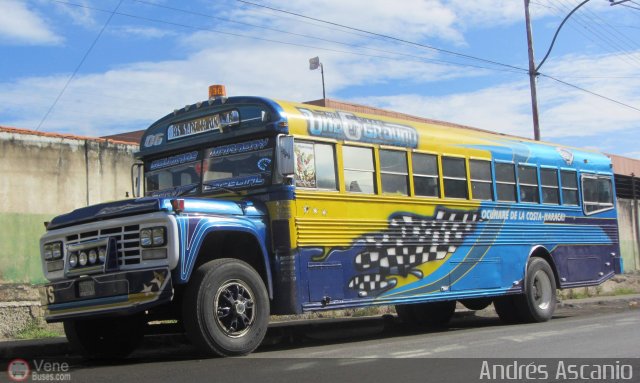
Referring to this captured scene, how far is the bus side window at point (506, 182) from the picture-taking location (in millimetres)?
12141

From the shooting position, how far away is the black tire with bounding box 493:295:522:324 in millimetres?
12555

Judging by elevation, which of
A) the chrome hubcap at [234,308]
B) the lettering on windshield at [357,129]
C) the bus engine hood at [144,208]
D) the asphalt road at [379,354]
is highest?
the lettering on windshield at [357,129]

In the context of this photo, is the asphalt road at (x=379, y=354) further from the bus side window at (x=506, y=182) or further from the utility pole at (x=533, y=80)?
the utility pole at (x=533, y=80)

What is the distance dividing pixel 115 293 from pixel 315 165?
2961 millimetres

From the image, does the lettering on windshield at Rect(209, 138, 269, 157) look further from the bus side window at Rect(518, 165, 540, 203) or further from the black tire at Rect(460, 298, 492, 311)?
the black tire at Rect(460, 298, 492, 311)

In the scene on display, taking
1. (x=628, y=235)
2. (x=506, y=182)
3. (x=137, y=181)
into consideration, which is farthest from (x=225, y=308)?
(x=628, y=235)

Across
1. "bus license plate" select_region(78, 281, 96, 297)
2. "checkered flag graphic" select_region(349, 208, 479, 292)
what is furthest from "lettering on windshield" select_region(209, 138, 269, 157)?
"bus license plate" select_region(78, 281, 96, 297)

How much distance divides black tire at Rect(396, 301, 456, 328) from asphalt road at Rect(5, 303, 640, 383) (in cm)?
58

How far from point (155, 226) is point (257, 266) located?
1559mm

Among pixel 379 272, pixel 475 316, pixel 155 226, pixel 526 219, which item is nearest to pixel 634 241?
pixel 475 316

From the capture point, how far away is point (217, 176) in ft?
30.0

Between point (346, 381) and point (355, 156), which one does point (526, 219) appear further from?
point (346, 381)

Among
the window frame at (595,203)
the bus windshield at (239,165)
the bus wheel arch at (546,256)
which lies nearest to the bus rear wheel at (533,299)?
the bus wheel arch at (546,256)

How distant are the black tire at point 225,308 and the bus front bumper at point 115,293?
344mm
